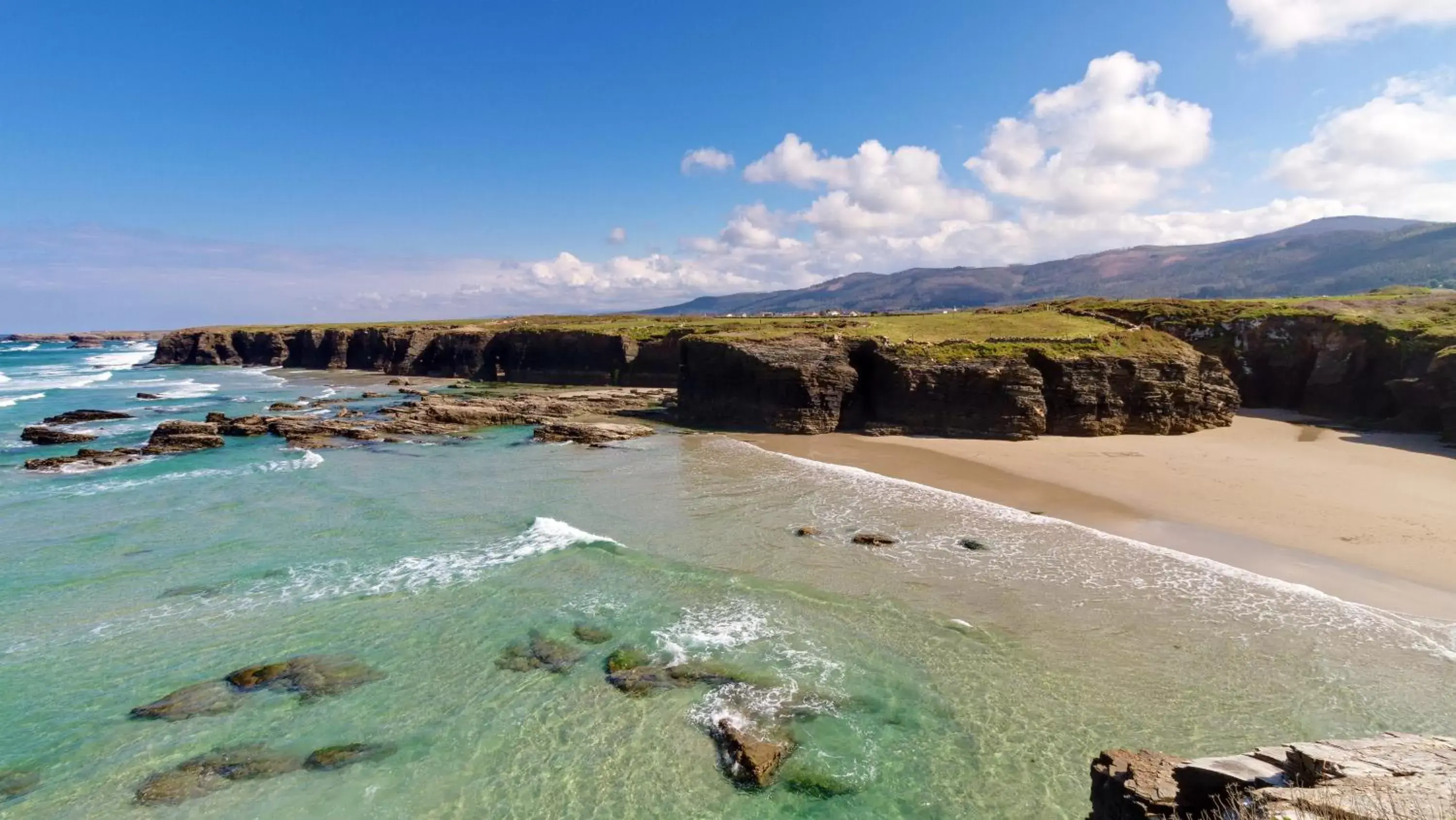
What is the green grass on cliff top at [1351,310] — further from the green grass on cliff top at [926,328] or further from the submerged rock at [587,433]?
the submerged rock at [587,433]

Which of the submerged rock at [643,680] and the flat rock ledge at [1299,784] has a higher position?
the flat rock ledge at [1299,784]

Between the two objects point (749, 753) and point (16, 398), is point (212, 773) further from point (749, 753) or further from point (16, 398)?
point (16, 398)

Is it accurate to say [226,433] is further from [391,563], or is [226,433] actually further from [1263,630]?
[1263,630]

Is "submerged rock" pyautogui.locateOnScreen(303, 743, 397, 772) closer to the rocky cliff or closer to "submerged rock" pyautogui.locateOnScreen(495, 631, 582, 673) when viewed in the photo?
"submerged rock" pyautogui.locateOnScreen(495, 631, 582, 673)

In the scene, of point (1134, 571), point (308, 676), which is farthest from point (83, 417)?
point (1134, 571)

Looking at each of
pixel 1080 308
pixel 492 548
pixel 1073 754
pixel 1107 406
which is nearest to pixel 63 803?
pixel 492 548

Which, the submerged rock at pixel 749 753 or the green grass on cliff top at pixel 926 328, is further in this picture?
the green grass on cliff top at pixel 926 328

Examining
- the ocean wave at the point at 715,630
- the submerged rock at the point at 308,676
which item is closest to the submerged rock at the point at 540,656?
the ocean wave at the point at 715,630
